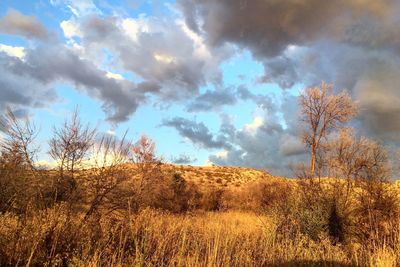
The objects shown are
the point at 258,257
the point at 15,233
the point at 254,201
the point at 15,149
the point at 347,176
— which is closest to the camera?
the point at 15,233

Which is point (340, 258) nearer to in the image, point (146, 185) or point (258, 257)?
point (258, 257)

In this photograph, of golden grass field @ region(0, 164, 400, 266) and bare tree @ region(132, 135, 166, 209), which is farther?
bare tree @ region(132, 135, 166, 209)

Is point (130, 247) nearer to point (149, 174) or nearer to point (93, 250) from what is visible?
point (93, 250)

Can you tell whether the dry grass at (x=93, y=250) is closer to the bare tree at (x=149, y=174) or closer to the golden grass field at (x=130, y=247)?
the golden grass field at (x=130, y=247)

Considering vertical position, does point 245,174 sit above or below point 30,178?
above

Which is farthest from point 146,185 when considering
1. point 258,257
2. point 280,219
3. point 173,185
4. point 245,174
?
point 245,174

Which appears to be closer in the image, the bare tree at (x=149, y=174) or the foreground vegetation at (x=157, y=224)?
the foreground vegetation at (x=157, y=224)

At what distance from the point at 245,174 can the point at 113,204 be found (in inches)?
2089

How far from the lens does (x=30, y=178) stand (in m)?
10.5

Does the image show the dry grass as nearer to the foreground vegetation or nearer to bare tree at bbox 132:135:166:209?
the foreground vegetation

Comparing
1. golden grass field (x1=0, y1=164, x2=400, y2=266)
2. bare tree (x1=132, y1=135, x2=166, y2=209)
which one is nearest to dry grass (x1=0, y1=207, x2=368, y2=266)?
golden grass field (x1=0, y1=164, x2=400, y2=266)

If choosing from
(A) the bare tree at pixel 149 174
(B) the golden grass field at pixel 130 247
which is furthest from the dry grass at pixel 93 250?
(A) the bare tree at pixel 149 174

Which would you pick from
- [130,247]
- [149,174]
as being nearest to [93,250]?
[130,247]

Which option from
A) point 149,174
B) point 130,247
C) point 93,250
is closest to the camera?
point 130,247
